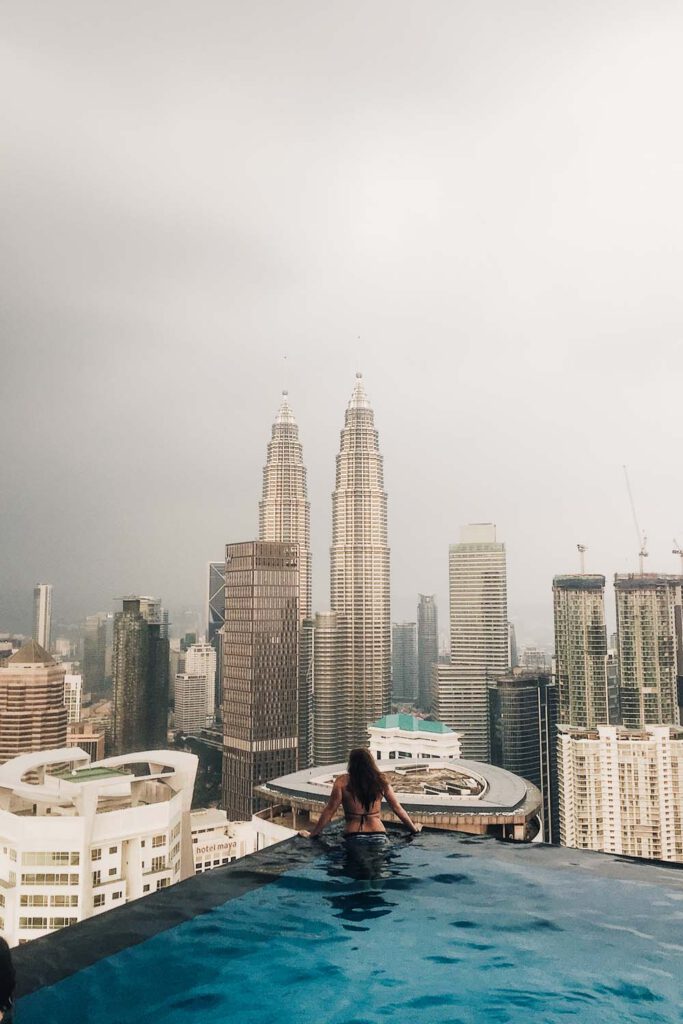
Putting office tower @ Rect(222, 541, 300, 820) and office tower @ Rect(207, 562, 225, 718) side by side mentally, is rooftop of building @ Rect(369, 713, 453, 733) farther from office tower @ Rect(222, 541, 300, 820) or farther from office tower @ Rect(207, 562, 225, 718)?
office tower @ Rect(207, 562, 225, 718)

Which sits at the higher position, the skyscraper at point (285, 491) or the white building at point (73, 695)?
the skyscraper at point (285, 491)

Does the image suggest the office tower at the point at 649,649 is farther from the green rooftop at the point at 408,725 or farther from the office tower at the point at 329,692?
the office tower at the point at 329,692

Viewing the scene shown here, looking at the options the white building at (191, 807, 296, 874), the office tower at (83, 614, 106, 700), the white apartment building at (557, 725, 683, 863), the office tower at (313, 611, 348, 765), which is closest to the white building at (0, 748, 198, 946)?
the white building at (191, 807, 296, 874)

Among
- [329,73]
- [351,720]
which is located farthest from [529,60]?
[351,720]

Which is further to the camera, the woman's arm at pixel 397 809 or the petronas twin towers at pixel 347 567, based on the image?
the petronas twin towers at pixel 347 567

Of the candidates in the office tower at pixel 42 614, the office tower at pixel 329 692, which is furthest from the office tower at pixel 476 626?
the office tower at pixel 42 614

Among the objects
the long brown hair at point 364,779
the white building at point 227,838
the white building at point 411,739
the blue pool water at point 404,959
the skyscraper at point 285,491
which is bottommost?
the white building at point 227,838

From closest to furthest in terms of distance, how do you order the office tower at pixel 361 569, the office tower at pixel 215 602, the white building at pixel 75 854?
the white building at pixel 75 854
the office tower at pixel 361 569
the office tower at pixel 215 602

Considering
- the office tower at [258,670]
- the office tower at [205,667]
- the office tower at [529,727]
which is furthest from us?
the office tower at [205,667]
